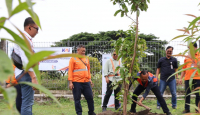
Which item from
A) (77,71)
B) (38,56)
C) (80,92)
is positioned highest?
(38,56)

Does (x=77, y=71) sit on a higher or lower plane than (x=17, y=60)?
lower

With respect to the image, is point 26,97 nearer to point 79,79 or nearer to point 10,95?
point 79,79

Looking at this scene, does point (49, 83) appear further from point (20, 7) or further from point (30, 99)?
point (20, 7)

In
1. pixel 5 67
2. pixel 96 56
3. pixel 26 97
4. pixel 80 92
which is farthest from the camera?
pixel 96 56

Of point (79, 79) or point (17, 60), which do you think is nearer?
point (17, 60)

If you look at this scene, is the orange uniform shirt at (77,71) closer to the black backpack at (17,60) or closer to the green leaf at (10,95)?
the black backpack at (17,60)

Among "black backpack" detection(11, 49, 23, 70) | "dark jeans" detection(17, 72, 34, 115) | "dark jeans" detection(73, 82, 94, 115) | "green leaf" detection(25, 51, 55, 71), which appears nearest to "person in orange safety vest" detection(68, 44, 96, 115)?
"dark jeans" detection(73, 82, 94, 115)

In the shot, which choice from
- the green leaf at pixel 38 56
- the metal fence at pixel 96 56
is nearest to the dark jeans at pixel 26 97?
the green leaf at pixel 38 56

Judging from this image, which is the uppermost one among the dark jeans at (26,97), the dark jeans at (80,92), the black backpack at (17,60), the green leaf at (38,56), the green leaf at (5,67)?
the green leaf at (38,56)

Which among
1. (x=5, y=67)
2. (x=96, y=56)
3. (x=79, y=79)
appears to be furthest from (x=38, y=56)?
(x=96, y=56)

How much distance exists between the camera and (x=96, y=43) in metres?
7.29

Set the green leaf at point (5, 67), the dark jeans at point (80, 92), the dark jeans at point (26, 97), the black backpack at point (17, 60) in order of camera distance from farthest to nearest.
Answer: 1. the dark jeans at point (80, 92)
2. the dark jeans at point (26, 97)
3. the black backpack at point (17, 60)
4. the green leaf at point (5, 67)

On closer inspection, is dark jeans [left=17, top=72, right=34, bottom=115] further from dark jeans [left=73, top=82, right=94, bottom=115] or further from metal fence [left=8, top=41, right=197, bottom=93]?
metal fence [left=8, top=41, right=197, bottom=93]

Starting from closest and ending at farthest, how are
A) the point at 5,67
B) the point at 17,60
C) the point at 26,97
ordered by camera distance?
the point at 5,67
the point at 17,60
the point at 26,97
